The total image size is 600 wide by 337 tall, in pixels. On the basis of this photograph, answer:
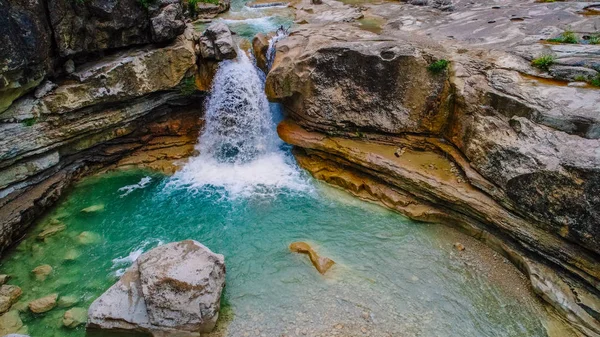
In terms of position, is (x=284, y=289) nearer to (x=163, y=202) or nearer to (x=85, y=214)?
(x=163, y=202)

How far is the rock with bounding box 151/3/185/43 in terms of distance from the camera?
11812mm

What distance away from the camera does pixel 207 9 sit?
18859 mm

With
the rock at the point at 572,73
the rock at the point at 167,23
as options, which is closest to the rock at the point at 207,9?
the rock at the point at 167,23

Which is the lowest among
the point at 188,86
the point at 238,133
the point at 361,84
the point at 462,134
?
the point at 238,133

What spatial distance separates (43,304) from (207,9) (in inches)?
614

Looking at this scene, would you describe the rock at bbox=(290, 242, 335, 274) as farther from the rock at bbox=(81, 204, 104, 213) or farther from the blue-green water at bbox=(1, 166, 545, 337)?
the rock at bbox=(81, 204, 104, 213)

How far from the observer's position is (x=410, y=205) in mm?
10500

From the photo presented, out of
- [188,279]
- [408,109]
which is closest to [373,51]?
[408,109]

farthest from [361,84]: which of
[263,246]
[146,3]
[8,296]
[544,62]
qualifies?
[8,296]

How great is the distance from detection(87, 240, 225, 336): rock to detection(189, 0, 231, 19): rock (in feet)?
47.4

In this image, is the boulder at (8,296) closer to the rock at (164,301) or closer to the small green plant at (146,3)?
the rock at (164,301)

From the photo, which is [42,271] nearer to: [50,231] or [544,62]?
[50,231]

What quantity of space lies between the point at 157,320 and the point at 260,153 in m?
7.41

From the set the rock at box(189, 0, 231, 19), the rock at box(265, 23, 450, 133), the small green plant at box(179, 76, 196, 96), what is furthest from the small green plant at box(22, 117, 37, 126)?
the rock at box(189, 0, 231, 19)
